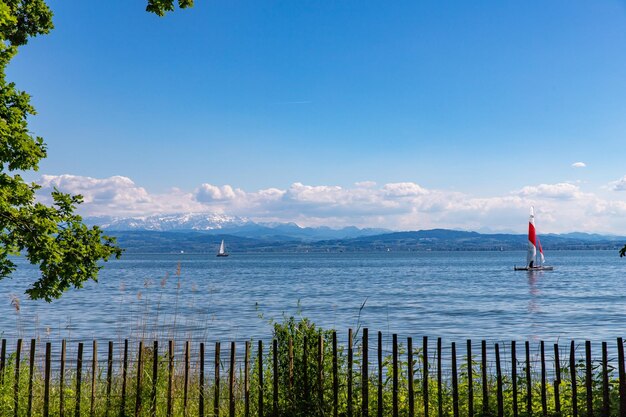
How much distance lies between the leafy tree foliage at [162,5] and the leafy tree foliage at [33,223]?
2.17 m

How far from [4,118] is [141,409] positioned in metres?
4.56

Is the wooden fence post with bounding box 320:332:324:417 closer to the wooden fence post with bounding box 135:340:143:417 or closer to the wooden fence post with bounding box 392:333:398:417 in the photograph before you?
the wooden fence post with bounding box 392:333:398:417

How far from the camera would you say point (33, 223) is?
9.46 m

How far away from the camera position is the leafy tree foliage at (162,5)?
35.8 ft

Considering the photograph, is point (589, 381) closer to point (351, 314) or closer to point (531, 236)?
point (351, 314)

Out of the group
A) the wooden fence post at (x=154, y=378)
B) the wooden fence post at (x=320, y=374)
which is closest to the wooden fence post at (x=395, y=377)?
the wooden fence post at (x=320, y=374)

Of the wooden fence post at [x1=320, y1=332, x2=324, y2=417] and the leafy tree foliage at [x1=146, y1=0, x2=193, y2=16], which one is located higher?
the leafy tree foliage at [x1=146, y1=0, x2=193, y2=16]

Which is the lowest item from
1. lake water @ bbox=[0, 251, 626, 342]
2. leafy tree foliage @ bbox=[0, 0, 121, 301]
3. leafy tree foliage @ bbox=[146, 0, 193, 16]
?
lake water @ bbox=[0, 251, 626, 342]

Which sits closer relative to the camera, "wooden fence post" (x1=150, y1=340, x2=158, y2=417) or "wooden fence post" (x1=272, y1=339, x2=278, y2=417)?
"wooden fence post" (x1=272, y1=339, x2=278, y2=417)

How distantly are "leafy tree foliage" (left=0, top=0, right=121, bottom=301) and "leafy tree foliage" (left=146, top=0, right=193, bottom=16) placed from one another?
217 centimetres

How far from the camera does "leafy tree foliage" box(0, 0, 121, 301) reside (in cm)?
940

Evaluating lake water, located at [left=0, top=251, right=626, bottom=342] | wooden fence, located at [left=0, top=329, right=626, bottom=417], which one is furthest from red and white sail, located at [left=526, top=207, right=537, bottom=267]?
wooden fence, located at [left=0, top=329, right=626, bottom=417]

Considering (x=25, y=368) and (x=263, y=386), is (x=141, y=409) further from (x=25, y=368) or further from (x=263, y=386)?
(x=25, y=368)

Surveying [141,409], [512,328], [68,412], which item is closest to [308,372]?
[141,409]
